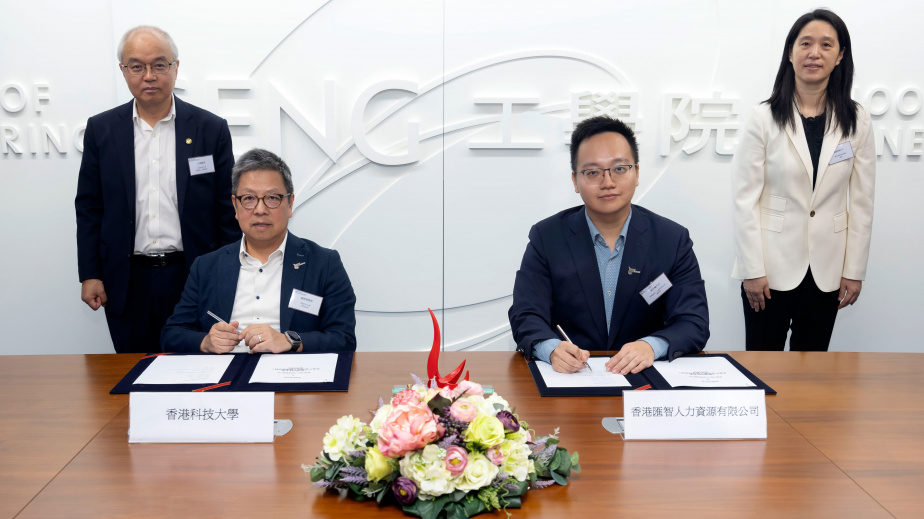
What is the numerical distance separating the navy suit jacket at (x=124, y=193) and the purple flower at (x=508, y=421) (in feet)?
6.98

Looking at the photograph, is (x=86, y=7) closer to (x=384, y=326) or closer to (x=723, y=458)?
(x=384, y=326)

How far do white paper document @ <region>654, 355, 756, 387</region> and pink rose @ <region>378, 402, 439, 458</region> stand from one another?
885 millimetres

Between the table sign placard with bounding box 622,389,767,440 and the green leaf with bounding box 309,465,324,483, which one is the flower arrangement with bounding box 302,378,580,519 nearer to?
the green leaf with bounding box 309,465,324,483

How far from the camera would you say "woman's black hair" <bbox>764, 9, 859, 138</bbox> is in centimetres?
299

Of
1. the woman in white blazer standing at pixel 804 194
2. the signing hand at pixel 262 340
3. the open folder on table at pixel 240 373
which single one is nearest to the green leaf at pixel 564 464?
the open folder on table at pixel 240 373

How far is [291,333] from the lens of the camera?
229cm

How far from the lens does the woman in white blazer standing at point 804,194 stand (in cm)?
300

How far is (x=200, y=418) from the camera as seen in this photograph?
1.61 metres

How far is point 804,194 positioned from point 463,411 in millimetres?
2354

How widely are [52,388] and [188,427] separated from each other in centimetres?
62

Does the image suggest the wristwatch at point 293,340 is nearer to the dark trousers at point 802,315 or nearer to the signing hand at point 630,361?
the signing hand at point 630,361

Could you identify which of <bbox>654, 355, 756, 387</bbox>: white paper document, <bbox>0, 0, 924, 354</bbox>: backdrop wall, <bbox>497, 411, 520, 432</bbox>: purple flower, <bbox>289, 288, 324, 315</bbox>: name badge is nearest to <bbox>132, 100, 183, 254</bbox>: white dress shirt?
<bbox>0, 0, 924, 354</bbox>: backdrop wall

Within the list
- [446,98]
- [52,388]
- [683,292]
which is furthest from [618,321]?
[446,98]

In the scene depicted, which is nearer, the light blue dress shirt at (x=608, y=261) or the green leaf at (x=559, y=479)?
the green leaf at (x=559, y=479)
